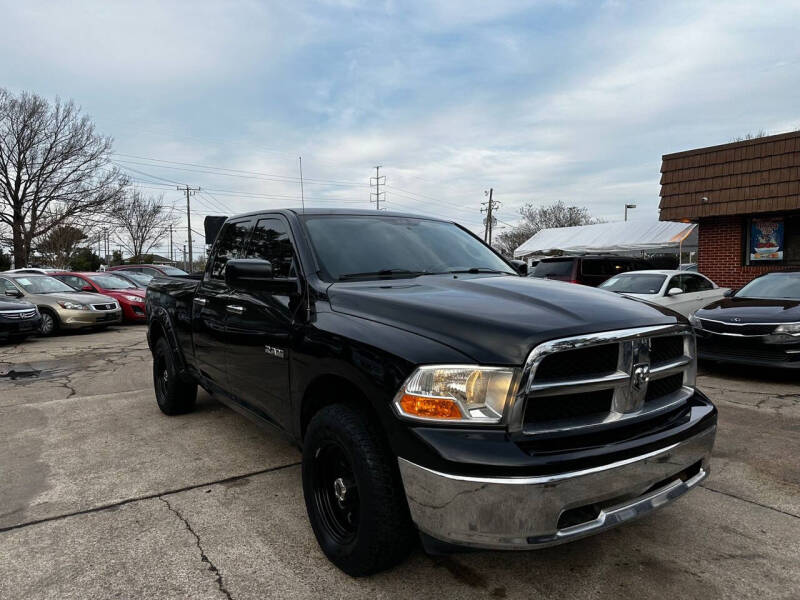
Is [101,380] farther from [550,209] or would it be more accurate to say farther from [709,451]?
[550,209]

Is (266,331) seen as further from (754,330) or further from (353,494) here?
(754,330)

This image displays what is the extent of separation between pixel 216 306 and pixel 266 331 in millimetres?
912

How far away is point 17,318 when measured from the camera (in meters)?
10.8

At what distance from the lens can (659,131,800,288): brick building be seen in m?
11.9

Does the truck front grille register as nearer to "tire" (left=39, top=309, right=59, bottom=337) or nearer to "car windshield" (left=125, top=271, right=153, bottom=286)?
"tire" (left=39, top=309, right=59, bottom=337)

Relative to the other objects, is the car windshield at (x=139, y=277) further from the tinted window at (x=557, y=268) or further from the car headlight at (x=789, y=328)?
the car headlight at (x=789, y=328)

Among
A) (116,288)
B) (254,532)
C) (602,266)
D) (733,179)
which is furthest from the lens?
(116,288)

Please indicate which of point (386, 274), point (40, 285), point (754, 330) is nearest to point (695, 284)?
point (754, 330)

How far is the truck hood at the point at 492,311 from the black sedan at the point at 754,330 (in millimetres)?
4967

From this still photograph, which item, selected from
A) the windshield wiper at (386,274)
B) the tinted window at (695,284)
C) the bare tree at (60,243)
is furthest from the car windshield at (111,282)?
the bare tree at (60,243)

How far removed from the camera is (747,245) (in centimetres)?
1322

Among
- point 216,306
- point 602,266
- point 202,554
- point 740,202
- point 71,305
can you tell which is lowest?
point 202,554

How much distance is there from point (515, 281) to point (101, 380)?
6345 millimetres

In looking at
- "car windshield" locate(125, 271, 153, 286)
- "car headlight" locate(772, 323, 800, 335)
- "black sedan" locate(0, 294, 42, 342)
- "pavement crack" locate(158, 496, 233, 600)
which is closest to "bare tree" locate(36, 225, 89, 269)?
"car windshield" locate(125, 271, 153, 286)
